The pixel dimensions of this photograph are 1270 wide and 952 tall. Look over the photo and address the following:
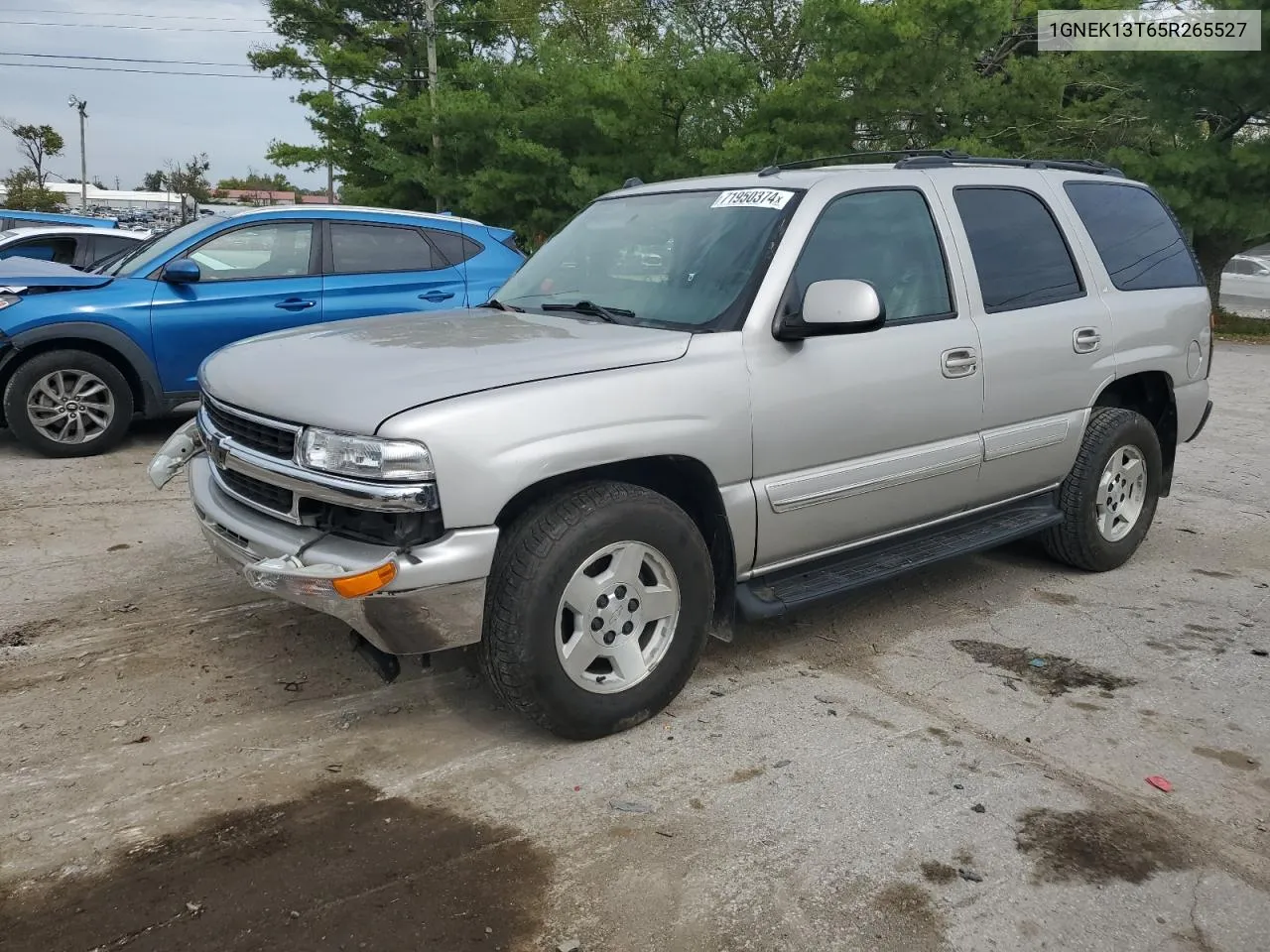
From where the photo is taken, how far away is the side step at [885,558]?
12.6 ft

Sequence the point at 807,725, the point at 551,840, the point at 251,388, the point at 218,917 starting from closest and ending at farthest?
1. the point at 218,917
2. the point at 551,840
3. the point at 251,388
4. the point at 807,725

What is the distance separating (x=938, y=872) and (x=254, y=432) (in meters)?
2.44

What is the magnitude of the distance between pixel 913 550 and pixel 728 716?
3.82 ft

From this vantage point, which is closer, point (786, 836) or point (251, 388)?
point (786, 836)

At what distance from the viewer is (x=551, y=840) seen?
3008mm

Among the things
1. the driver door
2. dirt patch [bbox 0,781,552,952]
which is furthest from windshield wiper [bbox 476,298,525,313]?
the driver door

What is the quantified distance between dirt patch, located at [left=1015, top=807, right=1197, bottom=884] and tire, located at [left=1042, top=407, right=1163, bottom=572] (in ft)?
7.36

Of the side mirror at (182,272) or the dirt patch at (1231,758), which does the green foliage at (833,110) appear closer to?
the side mirror at (182,272)

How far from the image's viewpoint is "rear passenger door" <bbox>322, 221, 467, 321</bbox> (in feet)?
26.5

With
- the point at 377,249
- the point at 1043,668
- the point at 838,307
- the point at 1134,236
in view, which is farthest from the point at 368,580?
the point at 377,249

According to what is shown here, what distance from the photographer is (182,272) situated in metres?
7.40

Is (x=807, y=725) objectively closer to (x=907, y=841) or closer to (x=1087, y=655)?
(x=907, y=841)

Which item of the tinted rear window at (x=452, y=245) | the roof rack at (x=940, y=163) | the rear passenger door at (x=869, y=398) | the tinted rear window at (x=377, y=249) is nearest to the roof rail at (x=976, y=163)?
the roof rack at (x=940, y=163)

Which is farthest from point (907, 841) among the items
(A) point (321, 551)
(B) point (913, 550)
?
(A) point (321, 551)
